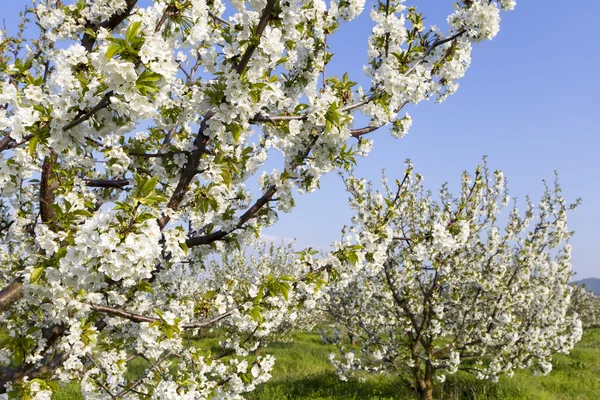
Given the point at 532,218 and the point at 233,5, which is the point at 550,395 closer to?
the point at 532,218

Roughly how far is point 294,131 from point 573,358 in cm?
1594

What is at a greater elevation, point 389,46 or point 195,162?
point 389,46

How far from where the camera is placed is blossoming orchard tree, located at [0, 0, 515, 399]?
2254 mm

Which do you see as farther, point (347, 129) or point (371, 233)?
point (371, 233)

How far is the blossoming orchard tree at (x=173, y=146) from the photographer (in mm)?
2254

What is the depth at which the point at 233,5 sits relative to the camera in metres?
3.09

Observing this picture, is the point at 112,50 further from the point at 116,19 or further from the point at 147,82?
the point at 116,19

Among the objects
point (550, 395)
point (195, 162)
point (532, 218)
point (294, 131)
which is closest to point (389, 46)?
point (294, 131)

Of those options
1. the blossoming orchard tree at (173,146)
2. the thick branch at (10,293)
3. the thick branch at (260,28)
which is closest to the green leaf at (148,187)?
the blossoming orchard tree at (173,146)

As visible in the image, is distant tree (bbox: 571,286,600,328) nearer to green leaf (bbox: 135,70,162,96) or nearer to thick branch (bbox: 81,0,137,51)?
thick branch (bbox: 81,0,137,51)

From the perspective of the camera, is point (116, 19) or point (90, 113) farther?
point (116, 19)

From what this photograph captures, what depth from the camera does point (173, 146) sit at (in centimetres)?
347

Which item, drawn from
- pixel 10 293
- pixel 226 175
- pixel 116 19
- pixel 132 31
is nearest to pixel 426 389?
pixel 226 175

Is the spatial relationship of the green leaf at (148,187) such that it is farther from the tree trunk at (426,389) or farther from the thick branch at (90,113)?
the tree trunk at (426,389)
